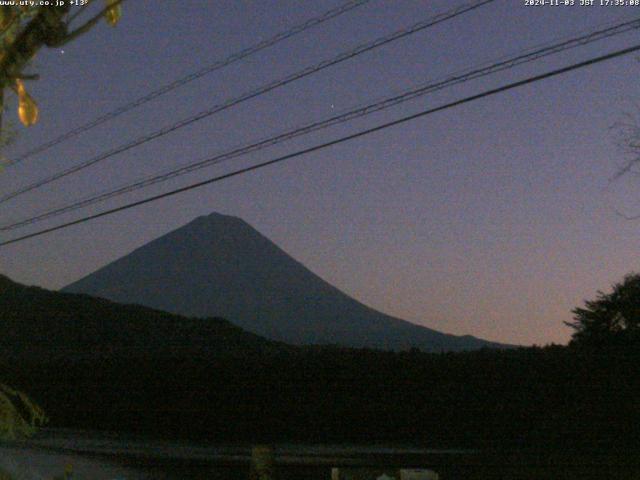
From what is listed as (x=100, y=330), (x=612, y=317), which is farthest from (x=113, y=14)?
(x=100, y=330)

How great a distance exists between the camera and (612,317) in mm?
26891

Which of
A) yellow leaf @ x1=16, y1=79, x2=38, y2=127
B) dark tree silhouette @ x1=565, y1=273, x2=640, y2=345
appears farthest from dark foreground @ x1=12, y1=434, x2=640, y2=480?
yellow leaf @ x1=16, y1=79, x2=38, y2=127

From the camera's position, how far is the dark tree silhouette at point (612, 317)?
86.0 feet

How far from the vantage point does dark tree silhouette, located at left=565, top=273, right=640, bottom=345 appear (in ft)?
86.0

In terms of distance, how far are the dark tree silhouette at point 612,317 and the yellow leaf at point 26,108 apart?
2372 centimetres

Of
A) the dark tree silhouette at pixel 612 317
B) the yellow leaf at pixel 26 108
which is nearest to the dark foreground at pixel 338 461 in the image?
the dark tree silhouette at pixel 612 317

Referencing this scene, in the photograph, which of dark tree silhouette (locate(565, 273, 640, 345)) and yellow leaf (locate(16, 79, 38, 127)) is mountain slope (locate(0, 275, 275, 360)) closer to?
dark tree silhouette (locate(565, 273, 640, 345))

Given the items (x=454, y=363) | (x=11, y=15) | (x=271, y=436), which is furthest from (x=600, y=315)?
(x=11, y=15)

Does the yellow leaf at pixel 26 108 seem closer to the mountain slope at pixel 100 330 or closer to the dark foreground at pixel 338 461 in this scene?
the dark foreground at pixel 338 461

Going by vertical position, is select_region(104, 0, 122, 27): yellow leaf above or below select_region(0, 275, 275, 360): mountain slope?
below

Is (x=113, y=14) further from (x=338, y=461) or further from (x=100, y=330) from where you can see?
(x=100, y=330)

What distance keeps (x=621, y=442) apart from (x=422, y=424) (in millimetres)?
5128

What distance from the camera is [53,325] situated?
167 ft

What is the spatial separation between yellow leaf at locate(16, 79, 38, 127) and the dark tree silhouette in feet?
77.8
